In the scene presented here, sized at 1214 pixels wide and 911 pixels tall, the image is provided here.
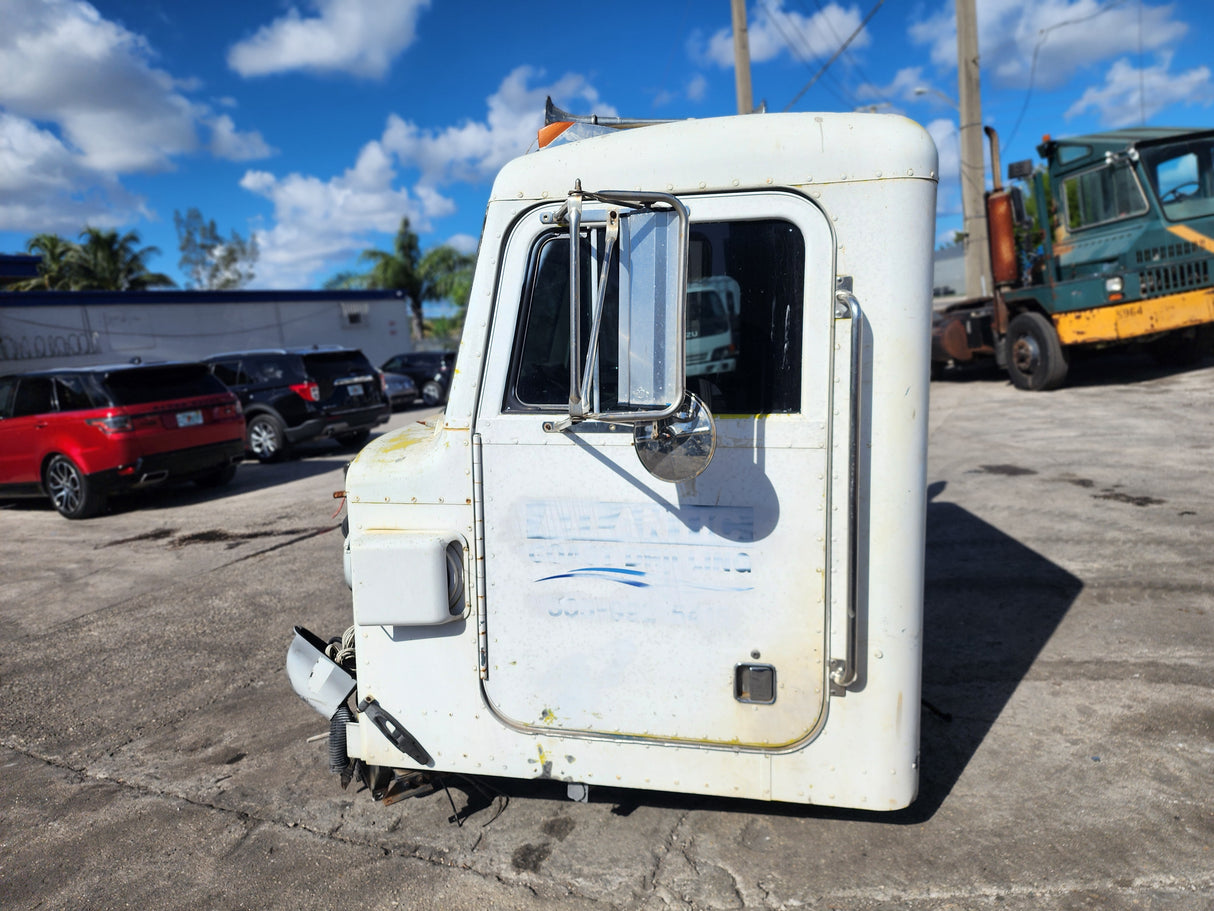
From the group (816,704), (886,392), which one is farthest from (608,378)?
(816,704)

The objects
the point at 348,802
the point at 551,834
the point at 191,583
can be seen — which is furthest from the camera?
the point at 191,583

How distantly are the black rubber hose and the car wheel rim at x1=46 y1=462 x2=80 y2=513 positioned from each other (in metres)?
7.86

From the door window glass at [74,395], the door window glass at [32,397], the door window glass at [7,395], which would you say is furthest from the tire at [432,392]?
the door window glass at [74,395]

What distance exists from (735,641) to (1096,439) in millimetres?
7821

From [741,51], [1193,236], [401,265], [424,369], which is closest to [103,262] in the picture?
[401,265]

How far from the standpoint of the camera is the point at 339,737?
3.13 meters

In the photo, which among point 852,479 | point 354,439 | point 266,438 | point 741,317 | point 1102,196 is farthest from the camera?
point 354,439

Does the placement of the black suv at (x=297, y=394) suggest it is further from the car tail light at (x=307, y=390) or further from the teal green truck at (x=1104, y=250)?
the teal green truck at (x=1104, y=250)

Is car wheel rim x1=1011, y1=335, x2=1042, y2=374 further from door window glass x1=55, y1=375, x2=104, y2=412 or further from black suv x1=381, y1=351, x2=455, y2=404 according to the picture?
black suv x1=381, y1=351, x2=455, y2=404

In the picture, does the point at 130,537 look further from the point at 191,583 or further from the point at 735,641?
the point at 735,641

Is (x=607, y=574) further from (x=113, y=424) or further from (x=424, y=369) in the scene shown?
(x=424, y=369)

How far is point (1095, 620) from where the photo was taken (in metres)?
4.46

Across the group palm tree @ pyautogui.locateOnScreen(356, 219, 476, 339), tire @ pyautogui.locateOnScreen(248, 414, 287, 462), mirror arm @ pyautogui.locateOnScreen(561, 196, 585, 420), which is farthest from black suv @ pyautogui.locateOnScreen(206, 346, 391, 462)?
palm tree @ pyautogui.locateOnScreen(356, 219, 476, 339)

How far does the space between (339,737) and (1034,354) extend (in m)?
12.7
